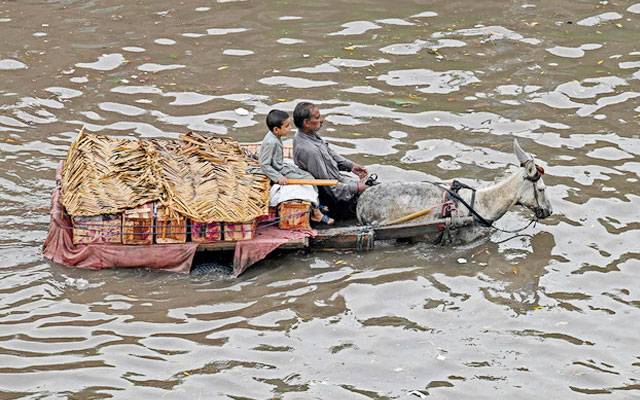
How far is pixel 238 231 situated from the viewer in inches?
392

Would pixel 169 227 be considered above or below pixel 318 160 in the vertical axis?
below

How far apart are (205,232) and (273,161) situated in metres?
1.01

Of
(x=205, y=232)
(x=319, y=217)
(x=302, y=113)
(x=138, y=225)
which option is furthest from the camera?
(x=319, y=217)

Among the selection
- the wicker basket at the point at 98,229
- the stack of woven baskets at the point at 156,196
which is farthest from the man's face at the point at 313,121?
the wicker basket at the point at 98,229

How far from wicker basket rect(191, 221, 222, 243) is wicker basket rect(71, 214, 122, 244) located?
0.68 metres

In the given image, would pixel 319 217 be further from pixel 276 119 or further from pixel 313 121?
pixel 276 119

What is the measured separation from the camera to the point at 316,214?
1064cm

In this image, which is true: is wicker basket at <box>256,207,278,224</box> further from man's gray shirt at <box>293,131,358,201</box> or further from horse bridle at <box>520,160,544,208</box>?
horse bridle at <box>520,160,544,208</box>

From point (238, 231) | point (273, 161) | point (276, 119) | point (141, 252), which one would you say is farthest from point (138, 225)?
point (276, 119)

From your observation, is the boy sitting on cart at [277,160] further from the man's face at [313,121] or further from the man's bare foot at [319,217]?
the man's face at [313,121]

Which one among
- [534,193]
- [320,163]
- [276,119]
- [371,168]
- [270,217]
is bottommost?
[371,168]

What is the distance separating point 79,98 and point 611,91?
7.29 m

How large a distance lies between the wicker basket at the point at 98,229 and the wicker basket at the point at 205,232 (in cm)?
68

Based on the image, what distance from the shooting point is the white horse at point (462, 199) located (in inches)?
416
